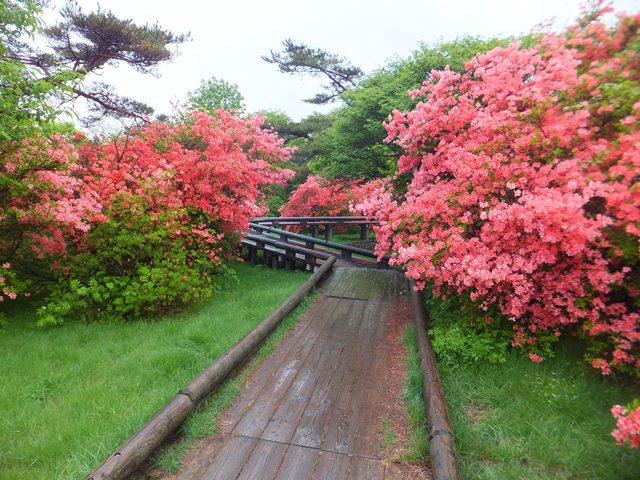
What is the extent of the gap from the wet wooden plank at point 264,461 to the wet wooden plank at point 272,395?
6.4 inches

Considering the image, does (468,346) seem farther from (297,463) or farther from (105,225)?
(105,225)

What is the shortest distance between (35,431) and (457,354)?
13.7 feet

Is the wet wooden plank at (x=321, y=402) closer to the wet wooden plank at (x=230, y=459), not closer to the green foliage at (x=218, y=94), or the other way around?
the wet wooden plank at (x=230, y=459)

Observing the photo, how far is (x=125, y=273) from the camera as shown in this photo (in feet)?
18.6

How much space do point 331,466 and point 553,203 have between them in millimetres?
2999

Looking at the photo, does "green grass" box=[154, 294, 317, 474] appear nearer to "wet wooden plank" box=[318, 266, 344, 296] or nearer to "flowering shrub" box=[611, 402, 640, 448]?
"wet wooden plank" box=[318, 266, 344, 296]

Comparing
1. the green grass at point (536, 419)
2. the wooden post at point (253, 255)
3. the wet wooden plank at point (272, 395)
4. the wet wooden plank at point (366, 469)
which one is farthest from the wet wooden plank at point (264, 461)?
the wooden post at point (253, 255)

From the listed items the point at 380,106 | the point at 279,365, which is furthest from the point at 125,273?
the point at 380,106

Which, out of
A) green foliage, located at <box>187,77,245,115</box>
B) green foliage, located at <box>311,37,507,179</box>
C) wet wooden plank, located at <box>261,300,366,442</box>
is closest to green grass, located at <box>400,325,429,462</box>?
wet wooden plank, located at <box>261,300,366,442</box>

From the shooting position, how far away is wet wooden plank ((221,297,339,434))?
3.20 m

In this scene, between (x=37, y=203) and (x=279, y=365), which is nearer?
(x=279, y=365)

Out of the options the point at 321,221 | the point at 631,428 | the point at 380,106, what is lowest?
the point at 631,428

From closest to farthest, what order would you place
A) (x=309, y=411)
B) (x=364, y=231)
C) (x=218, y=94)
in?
1. (x=309, y=411)
2. (x=364, y=231)
3. (x=218, y=94)

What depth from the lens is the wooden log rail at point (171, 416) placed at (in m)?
2.21
